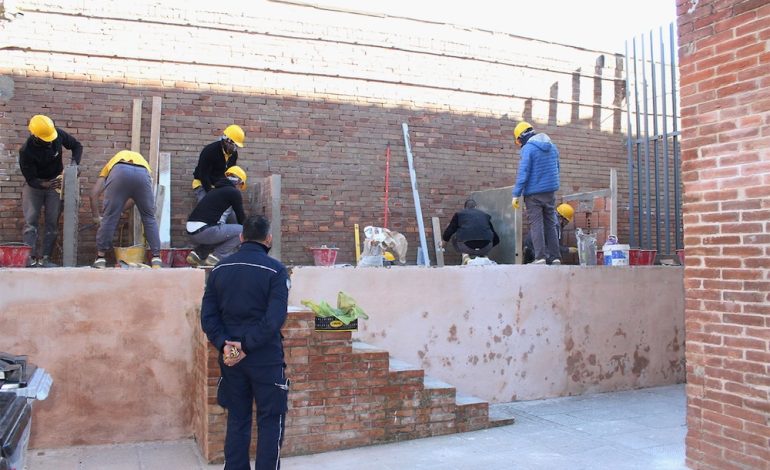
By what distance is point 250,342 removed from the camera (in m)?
4.00

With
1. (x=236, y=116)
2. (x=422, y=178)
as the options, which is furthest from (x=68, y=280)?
(x=422, y=178)

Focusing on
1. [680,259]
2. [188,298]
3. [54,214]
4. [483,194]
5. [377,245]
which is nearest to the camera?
[188,298]

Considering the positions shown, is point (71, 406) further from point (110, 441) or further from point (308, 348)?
point (308, 348)

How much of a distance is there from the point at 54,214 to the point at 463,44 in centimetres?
629

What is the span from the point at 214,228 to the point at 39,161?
73.8 inches

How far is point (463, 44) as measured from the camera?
1025 cm

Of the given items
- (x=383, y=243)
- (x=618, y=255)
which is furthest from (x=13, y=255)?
(x=618, y=255)

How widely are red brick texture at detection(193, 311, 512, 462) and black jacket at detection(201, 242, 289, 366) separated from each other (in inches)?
39.9

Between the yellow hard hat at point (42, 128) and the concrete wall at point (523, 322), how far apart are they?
287 cm

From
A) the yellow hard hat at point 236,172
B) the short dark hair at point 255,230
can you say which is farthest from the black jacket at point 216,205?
the short dark hair at point 255,230

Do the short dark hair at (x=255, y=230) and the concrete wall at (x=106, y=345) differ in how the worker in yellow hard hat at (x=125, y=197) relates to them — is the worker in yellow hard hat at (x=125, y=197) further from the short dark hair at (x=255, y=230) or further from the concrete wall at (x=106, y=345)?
the short dark hair at (x=255, y=230)

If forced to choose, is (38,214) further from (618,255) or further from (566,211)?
(566,211)

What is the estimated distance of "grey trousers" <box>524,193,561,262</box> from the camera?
812 centimetres

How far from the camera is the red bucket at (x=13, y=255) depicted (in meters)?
5.64
